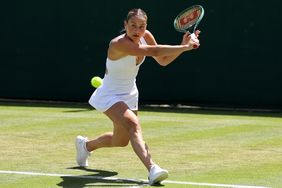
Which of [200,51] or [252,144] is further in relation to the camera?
[200,51]

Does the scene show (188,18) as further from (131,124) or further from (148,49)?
(131,124)

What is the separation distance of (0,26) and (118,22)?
9.84ft

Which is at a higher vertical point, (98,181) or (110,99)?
(110,99)

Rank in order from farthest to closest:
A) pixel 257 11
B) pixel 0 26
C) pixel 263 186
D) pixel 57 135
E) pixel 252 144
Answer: pixel 0 26 < pixel 257 11 < pixel 57 135 < pixel 252 144 < pixel 263 186

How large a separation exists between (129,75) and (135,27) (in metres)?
0.48

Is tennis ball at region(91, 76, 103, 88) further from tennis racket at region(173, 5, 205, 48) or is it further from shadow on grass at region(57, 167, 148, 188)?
shadow on grass at region(57, 167, 148, 188)

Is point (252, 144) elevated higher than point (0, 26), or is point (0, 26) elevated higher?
point (0, 26)

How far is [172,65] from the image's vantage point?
16578 mm

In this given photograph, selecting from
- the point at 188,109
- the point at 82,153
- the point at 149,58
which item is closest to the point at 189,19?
the point at 82,153

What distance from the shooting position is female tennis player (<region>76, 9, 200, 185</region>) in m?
6.94

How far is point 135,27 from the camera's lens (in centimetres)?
705

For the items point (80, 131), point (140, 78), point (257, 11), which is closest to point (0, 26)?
point (140, 78)

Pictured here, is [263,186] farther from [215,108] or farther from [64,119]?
[215,108]

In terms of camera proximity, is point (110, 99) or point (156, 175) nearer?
point (156, 175)
